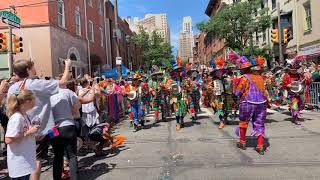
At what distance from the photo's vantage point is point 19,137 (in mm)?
4223

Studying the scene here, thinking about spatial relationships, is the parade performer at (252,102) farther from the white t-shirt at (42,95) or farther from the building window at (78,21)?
the building window at (78,21)

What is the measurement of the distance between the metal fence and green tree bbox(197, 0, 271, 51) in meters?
13.8

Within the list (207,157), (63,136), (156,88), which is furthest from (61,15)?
(63,136)

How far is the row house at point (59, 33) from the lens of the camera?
1998cm

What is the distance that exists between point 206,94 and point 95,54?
59.9 feet

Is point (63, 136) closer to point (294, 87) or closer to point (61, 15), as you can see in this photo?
point (294, 87)

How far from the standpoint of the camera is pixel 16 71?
481cm

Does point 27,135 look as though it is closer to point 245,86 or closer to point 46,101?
point 46,101

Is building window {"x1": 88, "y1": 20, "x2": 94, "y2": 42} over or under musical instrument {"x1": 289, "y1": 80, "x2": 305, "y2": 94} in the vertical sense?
over

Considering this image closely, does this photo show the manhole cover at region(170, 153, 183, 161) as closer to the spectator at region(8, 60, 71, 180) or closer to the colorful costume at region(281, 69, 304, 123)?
the spectator at region(8, 60, 71, 180)

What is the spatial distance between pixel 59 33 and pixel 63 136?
17.0 meters

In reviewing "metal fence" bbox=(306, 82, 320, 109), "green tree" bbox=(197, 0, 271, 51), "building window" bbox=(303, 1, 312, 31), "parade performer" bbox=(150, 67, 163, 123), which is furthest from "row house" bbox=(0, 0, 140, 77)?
"building window" bbox=(303, 1, 312, 31)

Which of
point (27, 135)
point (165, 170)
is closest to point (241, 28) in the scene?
point (165, 170)

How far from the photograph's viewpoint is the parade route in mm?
6125
